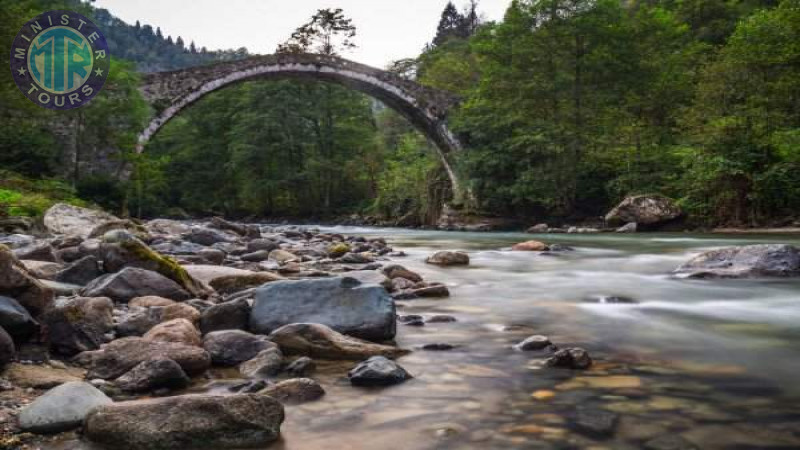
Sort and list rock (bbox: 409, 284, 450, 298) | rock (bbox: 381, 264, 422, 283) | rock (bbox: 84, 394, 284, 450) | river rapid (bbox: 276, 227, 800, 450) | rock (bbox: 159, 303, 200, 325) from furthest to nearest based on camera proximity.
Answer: rock (bbox: 381, 264, 422, 283)
rock (bbox: 409, 284, 450, 298)
rock (bbox: 159, 303, 200, 325)
river rapid (bbox: 276, 227, 800, 450)
rock (bbox: 84, 394, 284, 450)

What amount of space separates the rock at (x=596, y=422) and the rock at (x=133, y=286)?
2.99 metres

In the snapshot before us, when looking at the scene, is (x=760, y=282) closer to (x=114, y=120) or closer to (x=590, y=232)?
(x=590, y=232)

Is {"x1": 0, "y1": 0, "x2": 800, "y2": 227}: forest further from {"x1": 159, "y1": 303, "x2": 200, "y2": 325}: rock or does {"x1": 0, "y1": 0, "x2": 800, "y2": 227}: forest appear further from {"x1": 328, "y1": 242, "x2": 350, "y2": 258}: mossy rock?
{"x1": 159, "y1": 303, "x2": 200, "y2": 325}: rock

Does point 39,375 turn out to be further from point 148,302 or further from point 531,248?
point 531,248

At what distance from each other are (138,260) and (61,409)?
9.22 ft

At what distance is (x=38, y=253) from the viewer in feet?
16.9

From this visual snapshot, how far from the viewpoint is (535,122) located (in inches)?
730

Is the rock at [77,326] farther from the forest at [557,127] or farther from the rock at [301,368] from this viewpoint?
the forest at [557,127]

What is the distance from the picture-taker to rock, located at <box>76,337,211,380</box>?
2295 mm

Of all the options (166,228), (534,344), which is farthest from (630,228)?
(534,344)

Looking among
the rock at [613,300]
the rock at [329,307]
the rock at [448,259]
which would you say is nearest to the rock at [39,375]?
the rock at [329,307]

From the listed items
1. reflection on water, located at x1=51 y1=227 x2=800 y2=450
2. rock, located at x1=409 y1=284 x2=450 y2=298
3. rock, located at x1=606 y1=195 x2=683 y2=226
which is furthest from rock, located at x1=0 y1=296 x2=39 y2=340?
rock, located at x1=606 y1=195 x2=683 y2=226

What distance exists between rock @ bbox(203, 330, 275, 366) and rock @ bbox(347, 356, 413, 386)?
55 centimetres

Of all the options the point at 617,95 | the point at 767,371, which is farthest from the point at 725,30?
the point at 767,371
